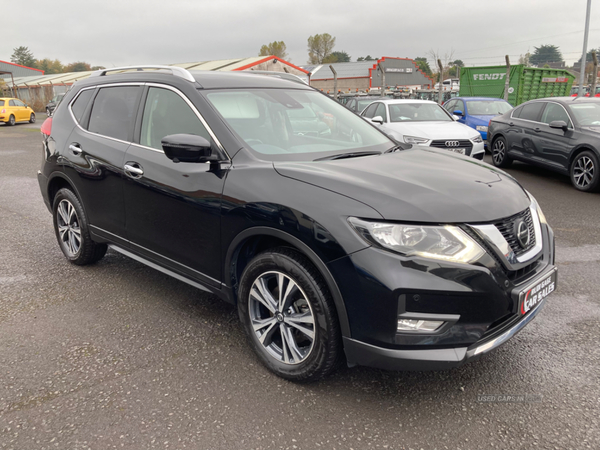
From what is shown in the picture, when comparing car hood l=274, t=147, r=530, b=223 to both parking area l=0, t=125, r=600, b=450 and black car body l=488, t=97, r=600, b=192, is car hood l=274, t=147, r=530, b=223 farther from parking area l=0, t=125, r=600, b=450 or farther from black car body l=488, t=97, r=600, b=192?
black car body l=488, t=97, r=600, b=192

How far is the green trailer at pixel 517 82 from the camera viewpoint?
61.1 feet

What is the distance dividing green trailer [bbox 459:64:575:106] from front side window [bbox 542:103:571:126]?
32.8 ft

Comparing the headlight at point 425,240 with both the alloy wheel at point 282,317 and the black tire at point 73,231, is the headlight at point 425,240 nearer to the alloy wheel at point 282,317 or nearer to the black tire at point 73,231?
the alloy wheel at point 282,317

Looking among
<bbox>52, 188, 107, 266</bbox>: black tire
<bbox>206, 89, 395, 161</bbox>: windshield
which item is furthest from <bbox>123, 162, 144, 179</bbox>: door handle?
<bbox>52, 188, 107, 266</bbox>: black tire

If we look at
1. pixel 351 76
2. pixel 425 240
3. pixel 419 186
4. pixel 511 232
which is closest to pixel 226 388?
pixel 425 240

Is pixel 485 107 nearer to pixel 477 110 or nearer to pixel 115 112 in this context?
pixel 477 110

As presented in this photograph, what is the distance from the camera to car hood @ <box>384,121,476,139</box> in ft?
31.7

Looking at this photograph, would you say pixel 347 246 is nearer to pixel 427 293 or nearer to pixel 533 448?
pixel 427 293

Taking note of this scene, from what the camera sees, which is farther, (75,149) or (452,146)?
(452,146)

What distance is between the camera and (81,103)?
449 centimetres

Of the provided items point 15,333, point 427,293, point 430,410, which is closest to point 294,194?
point 427,293

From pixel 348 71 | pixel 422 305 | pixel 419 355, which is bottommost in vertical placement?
pixel 419 355

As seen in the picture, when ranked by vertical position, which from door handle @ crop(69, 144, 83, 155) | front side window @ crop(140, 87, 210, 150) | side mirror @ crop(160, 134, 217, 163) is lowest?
door handle @ crop(69, 144, 83, 155)

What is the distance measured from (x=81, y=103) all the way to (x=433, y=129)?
288 inches
